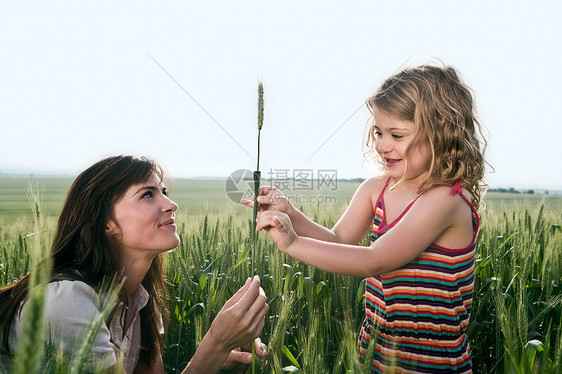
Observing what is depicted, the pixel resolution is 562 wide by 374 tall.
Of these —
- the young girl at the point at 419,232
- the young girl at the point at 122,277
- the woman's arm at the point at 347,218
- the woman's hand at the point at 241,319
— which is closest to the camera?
the young girl at the point at 122,277

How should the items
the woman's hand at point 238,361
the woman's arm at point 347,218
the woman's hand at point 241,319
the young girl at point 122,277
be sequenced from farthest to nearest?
A: the woman's arm at point 347,218 → the woman's hand at point 238,361 → the woman's hand at point 241,319 → the young girl at point 122,277

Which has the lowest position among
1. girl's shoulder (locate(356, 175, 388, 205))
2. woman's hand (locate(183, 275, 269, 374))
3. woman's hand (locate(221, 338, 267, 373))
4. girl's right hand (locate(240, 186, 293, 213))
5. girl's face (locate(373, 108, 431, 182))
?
woman's hand (locate(221, 338, 267, 373))

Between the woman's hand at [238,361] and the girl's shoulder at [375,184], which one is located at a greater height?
the girl's shoulder at [375,184]

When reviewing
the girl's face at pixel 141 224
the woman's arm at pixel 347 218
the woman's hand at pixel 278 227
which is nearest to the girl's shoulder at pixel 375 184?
the woman's arm at pixel 347 218

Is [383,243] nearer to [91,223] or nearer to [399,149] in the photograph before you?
[399,149]

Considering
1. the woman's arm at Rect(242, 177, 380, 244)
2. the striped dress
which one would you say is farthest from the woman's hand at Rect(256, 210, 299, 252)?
the striped dress

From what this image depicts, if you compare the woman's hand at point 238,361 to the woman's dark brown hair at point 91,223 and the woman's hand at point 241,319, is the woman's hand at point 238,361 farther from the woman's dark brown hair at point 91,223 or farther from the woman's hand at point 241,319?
the woman's dark brown hair at point 91,223

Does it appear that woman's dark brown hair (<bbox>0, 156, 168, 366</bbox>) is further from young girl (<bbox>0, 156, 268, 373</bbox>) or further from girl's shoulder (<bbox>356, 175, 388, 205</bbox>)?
girl's shoulder (<bbox>356, 175, 388, 205</bbox>)

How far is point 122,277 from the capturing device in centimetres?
173

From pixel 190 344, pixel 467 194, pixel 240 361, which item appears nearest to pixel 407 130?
pixel 467 194

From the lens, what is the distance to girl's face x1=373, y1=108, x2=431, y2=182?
5.53 feet

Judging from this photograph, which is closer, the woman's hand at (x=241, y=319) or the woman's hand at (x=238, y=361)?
the woman's hand at (x=241, y=319)

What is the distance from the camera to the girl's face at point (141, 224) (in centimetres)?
170

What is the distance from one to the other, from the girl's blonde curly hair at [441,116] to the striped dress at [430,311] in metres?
0.11
